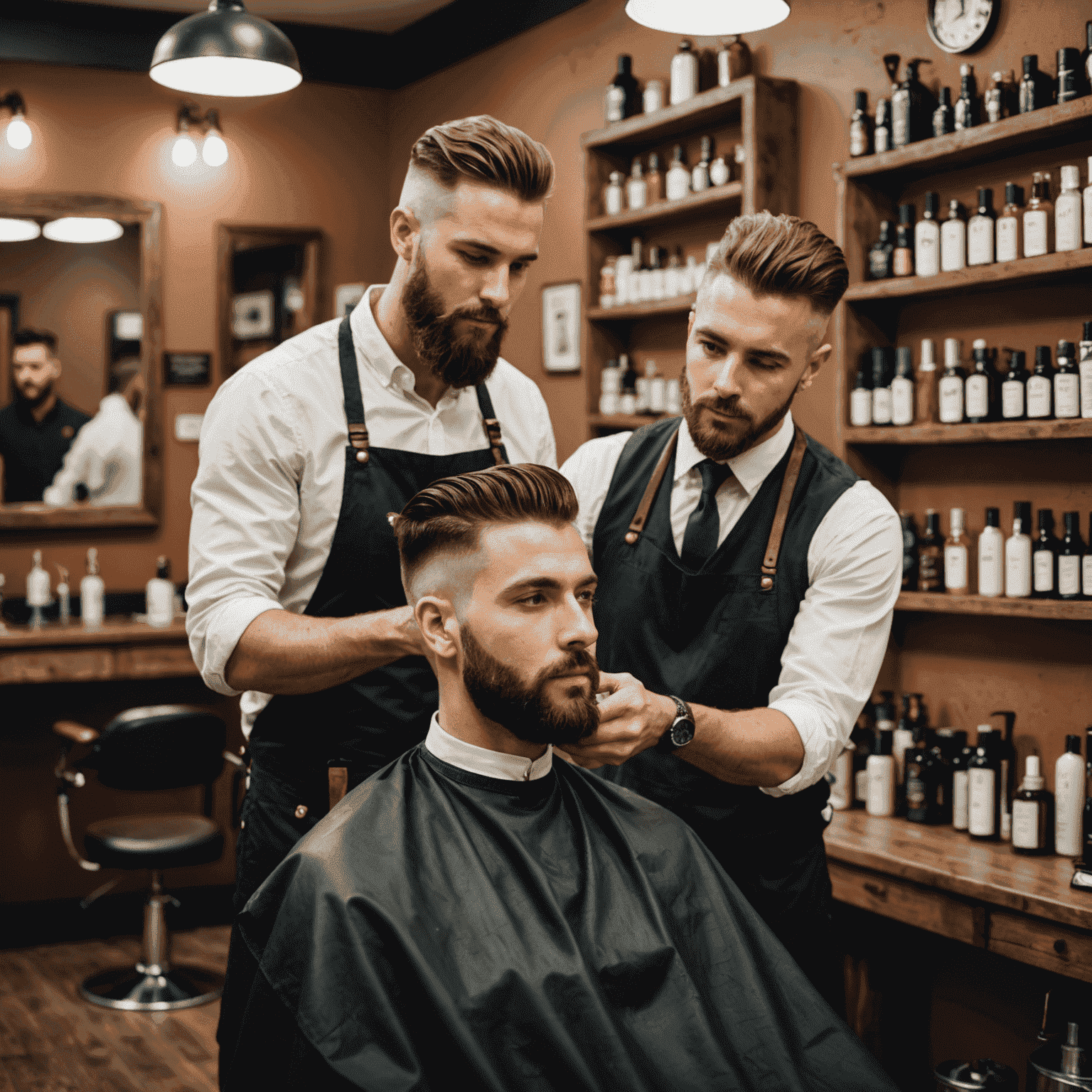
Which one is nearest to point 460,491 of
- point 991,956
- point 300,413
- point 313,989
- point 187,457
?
point 300,413

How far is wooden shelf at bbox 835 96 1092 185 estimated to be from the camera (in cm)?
277

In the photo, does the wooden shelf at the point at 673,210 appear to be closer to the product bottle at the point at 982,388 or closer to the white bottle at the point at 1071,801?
the product bottle at the point at 982,388

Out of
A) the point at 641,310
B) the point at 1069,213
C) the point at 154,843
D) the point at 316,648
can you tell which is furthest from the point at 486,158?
the point at 154,843

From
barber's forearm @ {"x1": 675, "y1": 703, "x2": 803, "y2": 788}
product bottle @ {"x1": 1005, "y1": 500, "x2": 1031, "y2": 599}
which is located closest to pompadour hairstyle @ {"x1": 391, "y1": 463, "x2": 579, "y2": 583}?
barber's forearm @ {"x1": 675, "y1": 703, "x2": 803, "y2": 788}

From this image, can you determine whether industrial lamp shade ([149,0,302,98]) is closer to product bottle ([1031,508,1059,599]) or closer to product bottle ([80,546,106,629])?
product bottle ([80,546,106,629])

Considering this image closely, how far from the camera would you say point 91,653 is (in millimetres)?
4492

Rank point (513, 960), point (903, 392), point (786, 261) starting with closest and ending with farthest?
point (513, 960) < point (786, 261) < point (903, 392)

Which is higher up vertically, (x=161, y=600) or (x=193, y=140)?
(x=193, y=140)

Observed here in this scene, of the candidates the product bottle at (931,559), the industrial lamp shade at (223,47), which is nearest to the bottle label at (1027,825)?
the product bottle at (931,559)

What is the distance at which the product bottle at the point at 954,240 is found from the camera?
304 cm

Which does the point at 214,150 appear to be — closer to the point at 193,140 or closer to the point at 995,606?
the point at 193,140

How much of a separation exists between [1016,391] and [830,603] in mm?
1240

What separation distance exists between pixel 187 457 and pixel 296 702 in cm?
358

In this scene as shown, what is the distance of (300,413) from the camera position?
5.98 feet
